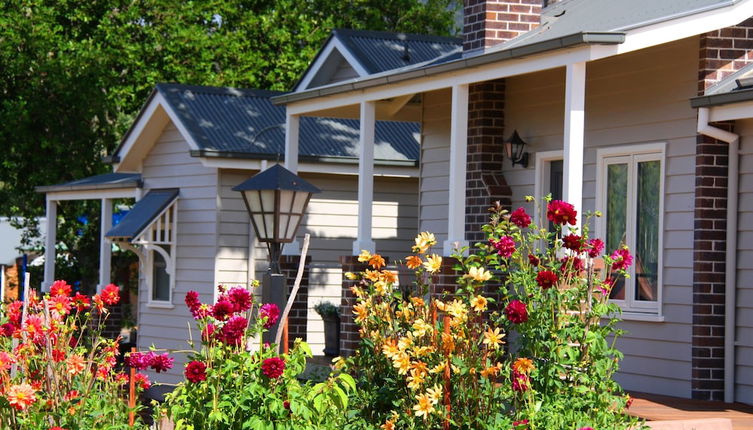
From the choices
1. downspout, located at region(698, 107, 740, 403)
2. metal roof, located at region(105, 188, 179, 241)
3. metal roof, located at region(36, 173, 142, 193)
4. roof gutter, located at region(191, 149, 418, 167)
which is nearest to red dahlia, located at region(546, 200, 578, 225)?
downspout, located at region(698, 107, 740, 403)

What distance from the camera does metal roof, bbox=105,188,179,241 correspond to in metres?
18.0

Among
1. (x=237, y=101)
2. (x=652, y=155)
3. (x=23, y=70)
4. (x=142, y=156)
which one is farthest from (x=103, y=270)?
(x=652, y=155)

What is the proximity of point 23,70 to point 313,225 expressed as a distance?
9.81 metres

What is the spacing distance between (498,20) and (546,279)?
7001 millimetres

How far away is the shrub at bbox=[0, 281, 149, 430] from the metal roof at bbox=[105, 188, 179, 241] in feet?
34.7

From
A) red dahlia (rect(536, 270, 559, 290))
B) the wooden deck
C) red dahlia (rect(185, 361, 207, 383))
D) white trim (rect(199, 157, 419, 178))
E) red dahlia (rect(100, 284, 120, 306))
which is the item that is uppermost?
white trim (rect(199, 157, 419, 178))

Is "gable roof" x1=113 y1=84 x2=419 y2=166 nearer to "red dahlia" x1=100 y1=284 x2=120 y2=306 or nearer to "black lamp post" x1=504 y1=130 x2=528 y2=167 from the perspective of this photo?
"black lamp post" x1=504 y1=130 x2=528 y2=167

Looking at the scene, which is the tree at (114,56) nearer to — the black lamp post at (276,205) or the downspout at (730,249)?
the black lamp post at (276,205)

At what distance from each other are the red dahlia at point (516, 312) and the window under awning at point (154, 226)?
11.9 m

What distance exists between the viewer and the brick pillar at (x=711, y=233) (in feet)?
35.1

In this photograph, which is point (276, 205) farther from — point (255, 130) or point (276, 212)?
point (255, 130)

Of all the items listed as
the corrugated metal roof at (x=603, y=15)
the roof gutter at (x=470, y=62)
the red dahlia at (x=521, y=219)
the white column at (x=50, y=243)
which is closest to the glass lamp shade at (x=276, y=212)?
the roof gutter at (x=470, y=62)

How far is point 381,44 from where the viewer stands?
17062 millimetres

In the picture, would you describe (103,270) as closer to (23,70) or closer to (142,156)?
(142,156)
